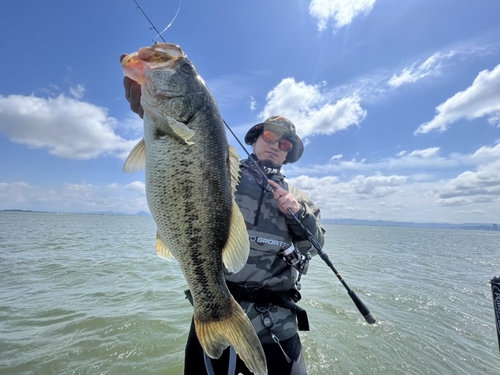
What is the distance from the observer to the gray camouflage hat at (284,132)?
12.3 ft

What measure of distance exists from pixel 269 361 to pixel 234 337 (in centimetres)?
123

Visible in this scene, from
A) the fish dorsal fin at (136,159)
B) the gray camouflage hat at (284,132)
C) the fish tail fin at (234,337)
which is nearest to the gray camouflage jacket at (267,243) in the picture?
the gray camouflage hat at (284,132)

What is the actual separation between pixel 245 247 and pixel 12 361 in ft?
19.0

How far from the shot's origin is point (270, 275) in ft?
9.60

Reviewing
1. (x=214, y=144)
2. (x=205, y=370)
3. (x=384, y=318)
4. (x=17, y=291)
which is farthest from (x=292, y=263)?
(x=17, y=291)

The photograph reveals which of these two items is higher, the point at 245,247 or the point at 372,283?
the point at 245,247

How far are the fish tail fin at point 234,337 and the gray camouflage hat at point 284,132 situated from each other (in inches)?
98.5

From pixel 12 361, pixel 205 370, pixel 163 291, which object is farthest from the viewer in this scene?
pixel 163 291

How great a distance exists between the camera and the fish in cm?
192

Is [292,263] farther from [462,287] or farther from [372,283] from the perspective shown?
[462,287]

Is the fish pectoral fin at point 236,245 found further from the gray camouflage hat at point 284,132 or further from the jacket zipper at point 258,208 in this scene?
the gray camouflage hat at point 284,132

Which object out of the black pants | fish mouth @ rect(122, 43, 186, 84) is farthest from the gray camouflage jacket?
fish mouth @ rect(122, 43, 186, 84)

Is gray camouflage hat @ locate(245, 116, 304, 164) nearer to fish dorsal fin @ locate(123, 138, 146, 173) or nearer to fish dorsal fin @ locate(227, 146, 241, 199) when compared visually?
fish dorsal fin @ locate(227, 146, 241, 199)

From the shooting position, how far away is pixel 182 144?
194 centimetres
